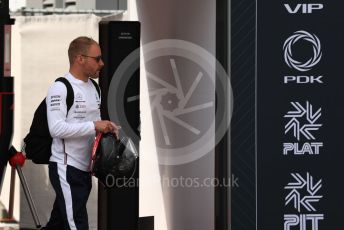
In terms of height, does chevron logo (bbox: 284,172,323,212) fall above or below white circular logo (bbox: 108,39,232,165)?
below

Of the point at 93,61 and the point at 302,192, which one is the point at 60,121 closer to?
the point at 93,61

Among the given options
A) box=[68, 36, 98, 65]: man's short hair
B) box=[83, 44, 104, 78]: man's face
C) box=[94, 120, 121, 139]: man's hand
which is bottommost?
box=[94, 120, 121, 139]: man's hand

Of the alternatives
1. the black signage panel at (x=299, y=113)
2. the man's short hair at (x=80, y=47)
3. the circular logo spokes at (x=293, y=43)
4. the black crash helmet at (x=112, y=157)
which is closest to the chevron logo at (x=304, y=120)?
the black signage panel at (x=299, y=113)

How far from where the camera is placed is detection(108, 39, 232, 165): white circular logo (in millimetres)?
7398

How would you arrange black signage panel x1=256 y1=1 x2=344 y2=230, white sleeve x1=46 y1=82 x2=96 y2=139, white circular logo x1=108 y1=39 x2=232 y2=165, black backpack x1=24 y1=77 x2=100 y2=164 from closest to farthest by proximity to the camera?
white sleeve x1=46 y1=82 x2=96 y2=139, black signage panel x1=256 y1=1 x2=344 y2=230, black backpack x1=24 y1=77 x2=100 y2=164, white circular logo x1=108 y1=39 x2=232 y2=165

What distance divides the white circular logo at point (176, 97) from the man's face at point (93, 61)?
1.56 ft

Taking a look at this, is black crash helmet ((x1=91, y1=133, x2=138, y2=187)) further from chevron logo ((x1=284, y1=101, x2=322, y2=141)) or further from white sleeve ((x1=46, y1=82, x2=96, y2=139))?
chevron logo ((x1=284, y1=101, x2=322, y2=141))

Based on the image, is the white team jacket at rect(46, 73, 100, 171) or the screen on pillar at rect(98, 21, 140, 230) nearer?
the white team jacket at rect(46, 73, 100, 171)

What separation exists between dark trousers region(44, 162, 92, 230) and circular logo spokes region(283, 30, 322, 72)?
156cm

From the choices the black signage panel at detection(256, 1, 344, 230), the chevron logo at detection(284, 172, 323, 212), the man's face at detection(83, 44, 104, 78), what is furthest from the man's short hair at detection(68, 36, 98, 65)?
the chevron logo at detection(284, 172, 323, 212)

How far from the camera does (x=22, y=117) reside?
9.76 meters

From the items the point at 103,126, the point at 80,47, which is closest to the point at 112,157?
the point at 103,126

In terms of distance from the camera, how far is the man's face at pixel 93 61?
674cm

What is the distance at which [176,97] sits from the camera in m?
7.97
